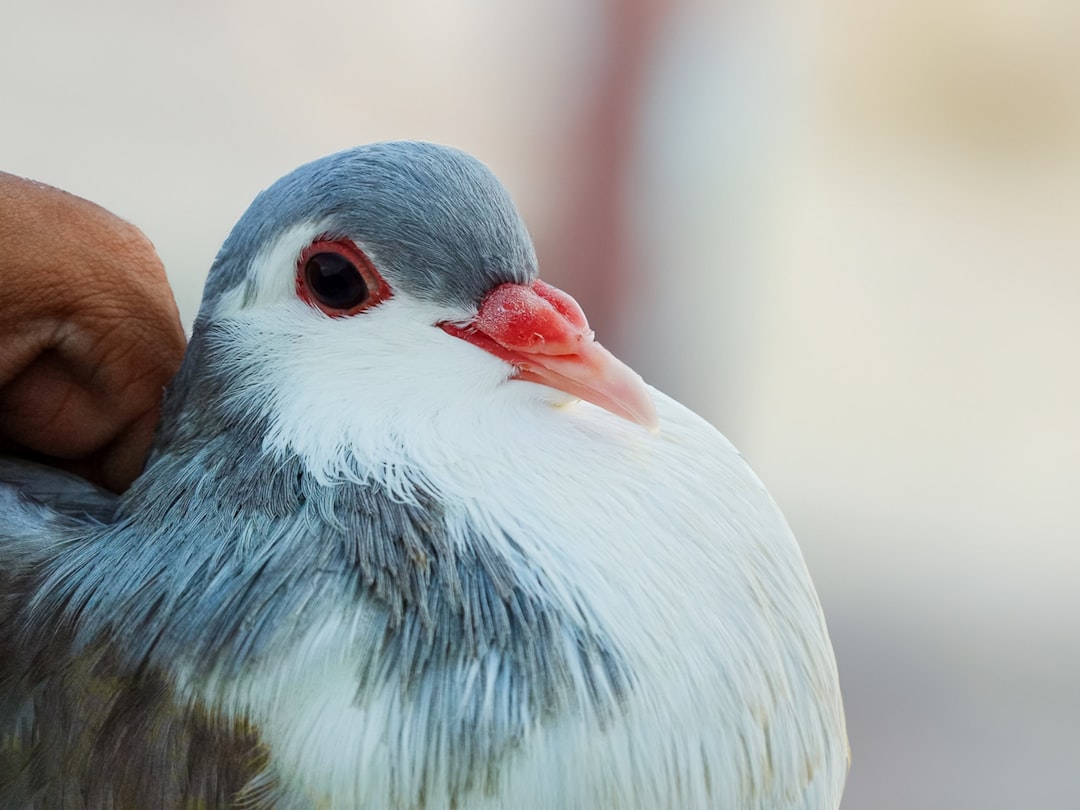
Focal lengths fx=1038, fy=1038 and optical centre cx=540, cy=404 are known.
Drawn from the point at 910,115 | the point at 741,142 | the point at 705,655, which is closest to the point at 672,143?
the point at 741,142

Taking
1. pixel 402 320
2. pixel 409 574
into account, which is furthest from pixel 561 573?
pixel 402 320

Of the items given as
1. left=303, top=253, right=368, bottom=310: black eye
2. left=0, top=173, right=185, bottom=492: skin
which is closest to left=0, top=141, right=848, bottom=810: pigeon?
left=303, top=253, right=368, bottom=310: black eye

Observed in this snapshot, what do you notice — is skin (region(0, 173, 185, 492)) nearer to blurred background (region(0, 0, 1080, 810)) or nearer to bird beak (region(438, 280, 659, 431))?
bird beak (region(438, 280, 659, 431))

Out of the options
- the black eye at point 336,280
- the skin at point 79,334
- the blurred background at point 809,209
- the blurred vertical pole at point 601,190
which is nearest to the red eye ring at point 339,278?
the black eye at point 336,280

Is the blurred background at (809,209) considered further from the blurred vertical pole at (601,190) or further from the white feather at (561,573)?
the white feather at (561,573)

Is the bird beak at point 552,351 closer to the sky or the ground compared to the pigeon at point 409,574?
closer to the sky

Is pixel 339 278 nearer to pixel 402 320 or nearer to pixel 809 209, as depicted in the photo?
pixel 402 320

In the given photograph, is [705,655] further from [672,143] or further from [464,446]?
[672,143]
